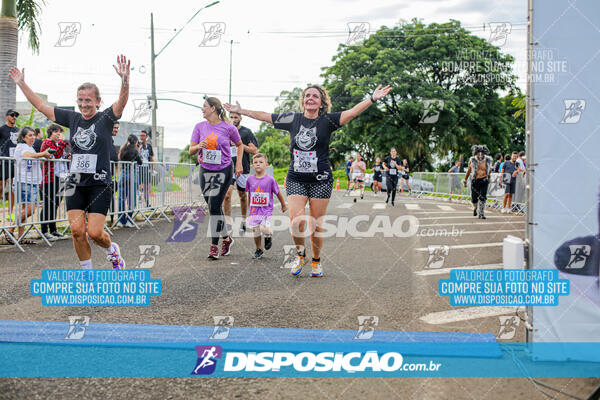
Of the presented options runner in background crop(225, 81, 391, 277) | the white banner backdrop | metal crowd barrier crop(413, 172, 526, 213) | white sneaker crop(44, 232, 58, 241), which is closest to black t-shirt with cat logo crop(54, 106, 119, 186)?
runner in background crop(225, 81, 391, 277)

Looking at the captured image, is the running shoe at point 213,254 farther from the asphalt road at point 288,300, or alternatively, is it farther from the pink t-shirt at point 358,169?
the pink t-shirt at point 358,169

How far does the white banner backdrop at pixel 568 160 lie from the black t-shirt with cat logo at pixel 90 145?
3.93 metres

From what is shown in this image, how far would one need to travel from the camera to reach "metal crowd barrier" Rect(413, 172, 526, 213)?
670 inches

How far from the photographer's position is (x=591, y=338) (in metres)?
3.08

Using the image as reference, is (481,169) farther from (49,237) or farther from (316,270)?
(49,237)

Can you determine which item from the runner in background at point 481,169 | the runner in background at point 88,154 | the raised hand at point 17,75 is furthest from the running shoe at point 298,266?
the runner in background at point 481,169

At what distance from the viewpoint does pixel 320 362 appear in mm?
3139

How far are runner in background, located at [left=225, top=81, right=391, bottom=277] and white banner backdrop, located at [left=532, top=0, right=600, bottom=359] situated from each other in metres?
2.86

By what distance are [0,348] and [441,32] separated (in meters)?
41.3

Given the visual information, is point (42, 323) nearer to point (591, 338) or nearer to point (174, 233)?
point (591, 338)

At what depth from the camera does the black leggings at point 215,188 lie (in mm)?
6969

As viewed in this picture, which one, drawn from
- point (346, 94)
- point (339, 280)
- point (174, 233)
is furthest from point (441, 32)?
point (339, 280)

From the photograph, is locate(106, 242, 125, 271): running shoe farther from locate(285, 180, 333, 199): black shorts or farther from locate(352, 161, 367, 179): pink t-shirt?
locate(352, 161, 367, 179): pink t-shirt

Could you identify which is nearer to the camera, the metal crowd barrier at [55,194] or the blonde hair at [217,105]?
the blonde hair at [217,105]
